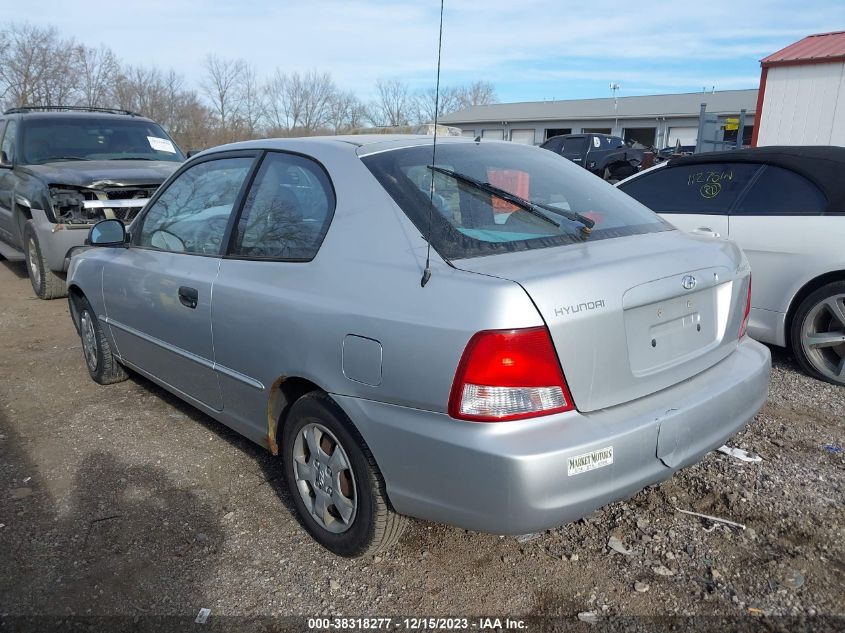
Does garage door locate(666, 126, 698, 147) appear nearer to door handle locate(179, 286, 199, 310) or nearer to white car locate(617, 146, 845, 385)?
white car locate(617, 146, 845, 385)

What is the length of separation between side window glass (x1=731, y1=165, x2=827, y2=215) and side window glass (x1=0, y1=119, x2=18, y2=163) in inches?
307

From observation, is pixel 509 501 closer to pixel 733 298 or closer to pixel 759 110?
pixel 733 298

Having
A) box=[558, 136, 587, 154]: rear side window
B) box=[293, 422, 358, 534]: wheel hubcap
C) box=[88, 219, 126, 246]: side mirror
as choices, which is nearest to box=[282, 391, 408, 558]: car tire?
box=[293, 422, 358, 534]: wheel hubcap

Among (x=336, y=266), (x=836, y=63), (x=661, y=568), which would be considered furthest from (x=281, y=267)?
(x=836, y=63)

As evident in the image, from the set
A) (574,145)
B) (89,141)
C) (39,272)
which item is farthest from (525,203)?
(574,145)

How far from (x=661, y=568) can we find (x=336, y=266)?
1.70 m

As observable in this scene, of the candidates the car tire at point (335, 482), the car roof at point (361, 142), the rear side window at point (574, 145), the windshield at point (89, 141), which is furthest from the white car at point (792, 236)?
the rear side window at point (574, 145)

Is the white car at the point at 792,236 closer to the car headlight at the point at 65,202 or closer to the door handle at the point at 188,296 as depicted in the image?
the door handle at the point at 188,296

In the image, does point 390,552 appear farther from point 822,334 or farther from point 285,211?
point 822,334

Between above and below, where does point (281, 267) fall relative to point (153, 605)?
above

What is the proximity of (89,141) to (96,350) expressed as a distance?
4.51 metres

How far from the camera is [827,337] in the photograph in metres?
4.31

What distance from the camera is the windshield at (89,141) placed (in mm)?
7711

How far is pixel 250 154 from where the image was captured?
10.5 feet
